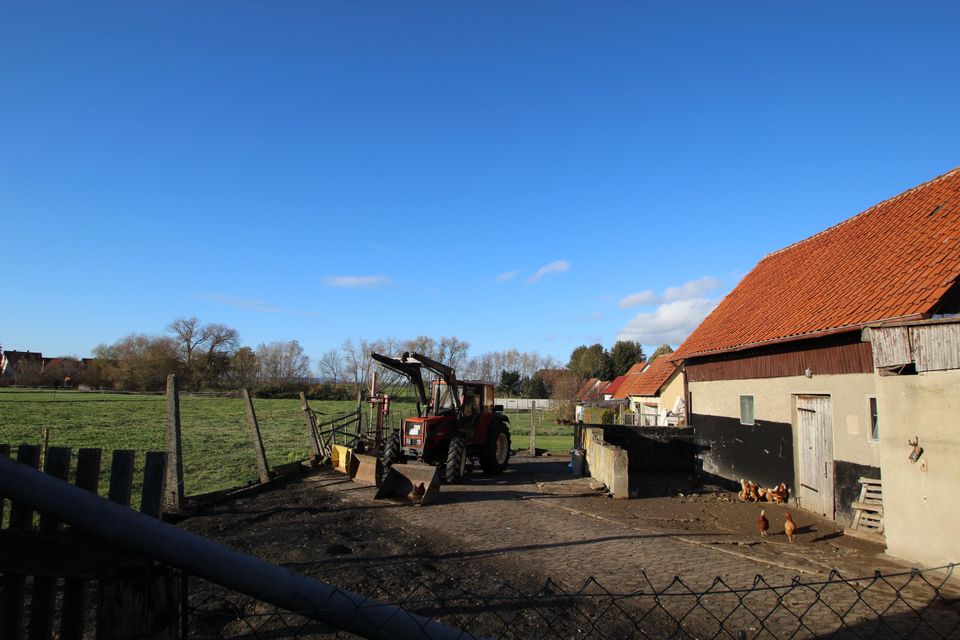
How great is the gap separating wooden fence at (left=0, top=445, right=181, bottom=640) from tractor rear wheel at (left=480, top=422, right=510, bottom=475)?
43.7 ft

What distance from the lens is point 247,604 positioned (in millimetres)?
5359

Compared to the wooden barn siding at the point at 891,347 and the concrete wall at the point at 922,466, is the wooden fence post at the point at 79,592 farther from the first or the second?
the wooden barn siding at the point at 891,347

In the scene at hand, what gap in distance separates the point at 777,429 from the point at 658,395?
50.4 ft

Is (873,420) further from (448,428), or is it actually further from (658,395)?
(658,395)

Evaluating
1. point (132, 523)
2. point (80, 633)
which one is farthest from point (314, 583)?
point (80, 633)

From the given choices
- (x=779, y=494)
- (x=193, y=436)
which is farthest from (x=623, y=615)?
(x=193, y=436)

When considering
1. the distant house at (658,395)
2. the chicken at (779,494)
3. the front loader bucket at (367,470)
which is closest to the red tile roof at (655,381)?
the distant house at (658,395)

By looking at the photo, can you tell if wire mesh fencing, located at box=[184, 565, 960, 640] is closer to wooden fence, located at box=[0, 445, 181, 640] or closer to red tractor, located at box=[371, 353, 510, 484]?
wooden fence, located at box=[0, 445, 181, 640]

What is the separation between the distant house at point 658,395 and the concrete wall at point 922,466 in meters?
15.0

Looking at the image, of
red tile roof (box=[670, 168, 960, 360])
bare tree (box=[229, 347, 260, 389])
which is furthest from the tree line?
red tile roof (box=[670, 168, 960, 360])

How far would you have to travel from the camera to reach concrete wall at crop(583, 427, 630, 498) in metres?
12.0

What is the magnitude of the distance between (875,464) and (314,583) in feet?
32.3

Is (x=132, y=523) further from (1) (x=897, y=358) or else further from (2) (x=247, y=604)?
(1) (x=897, y=358)

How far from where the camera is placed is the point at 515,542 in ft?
26.7
